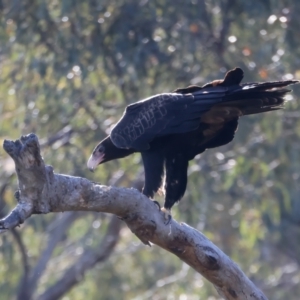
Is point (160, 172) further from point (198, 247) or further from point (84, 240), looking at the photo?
point (84, 240)

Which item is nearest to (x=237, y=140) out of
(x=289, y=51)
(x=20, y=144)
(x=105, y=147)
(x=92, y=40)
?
(x=289, y=51)

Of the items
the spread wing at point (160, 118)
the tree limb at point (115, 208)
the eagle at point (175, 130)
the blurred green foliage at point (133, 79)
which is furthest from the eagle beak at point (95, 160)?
the blurred green foliage at point (133, 79)

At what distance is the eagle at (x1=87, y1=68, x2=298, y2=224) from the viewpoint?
523 centimetres

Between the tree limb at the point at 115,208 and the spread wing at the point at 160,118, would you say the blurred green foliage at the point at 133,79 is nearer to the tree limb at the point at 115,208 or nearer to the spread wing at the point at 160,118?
the spread wing at the point at 160,118

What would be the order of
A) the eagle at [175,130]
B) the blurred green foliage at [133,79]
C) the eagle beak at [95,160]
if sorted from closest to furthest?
the eagle at [175,130]
the eagle beak at [95,160]
the blurred green foliage at [133,79]

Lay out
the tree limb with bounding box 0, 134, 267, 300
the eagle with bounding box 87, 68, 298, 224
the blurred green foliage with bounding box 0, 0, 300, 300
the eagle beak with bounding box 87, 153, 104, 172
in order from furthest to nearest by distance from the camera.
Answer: the blurred green foliage with bounding box 0, 0, 300, 300
the eagle beak with bounding box 87, 153, 104, 172
the eagle with bounding box 87, 68, 298, 224
the tree limb with bounding box 0, 134, 267, 300

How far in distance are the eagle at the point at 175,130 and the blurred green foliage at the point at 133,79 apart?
3147mm

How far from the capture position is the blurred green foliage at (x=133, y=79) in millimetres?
8938

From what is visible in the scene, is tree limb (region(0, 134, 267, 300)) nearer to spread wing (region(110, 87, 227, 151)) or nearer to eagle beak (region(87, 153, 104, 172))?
spread wing (region(110, 87, 227, 151))

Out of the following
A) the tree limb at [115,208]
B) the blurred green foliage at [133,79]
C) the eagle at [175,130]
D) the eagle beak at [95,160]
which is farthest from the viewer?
the blurred green foliage at [133,79]

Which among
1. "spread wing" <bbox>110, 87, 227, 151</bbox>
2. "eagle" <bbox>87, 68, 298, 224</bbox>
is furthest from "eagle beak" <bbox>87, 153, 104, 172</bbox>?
"spread wing" <bbox>110, 87, 227, 151</bbox>

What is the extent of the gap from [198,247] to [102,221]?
636 cm

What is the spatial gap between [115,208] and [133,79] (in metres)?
5.16

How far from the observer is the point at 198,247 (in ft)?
14.8
